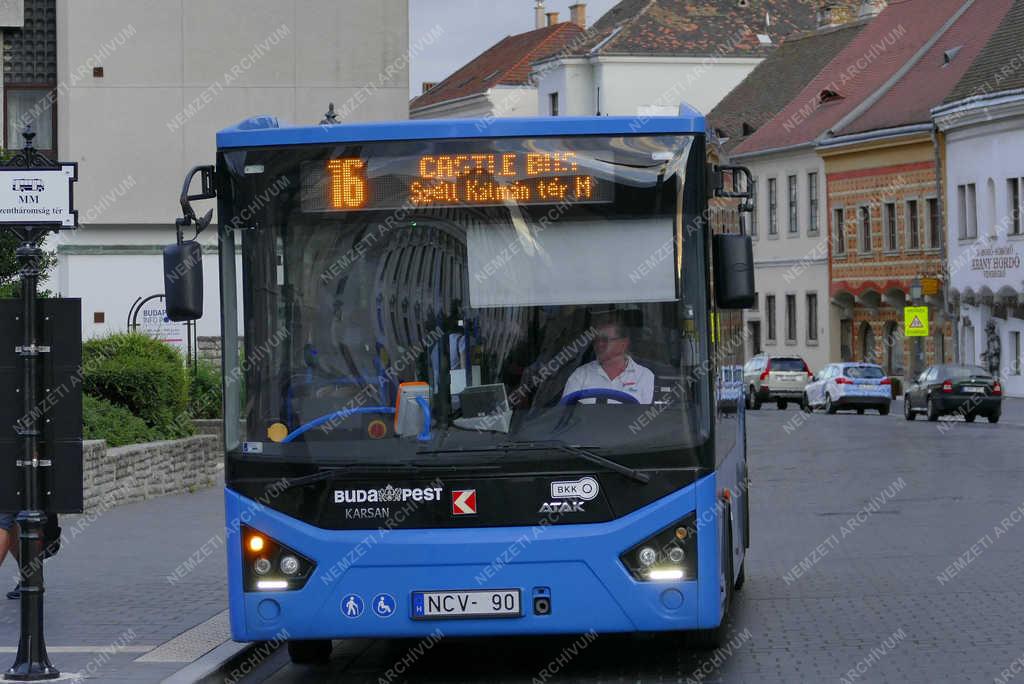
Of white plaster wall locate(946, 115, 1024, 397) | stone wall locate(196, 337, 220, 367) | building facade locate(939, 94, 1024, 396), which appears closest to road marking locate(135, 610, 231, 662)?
stone wall locate(196, 337, 220, 367)

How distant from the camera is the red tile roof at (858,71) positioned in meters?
70.8

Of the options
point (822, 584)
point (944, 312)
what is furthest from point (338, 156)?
point (944, 312)

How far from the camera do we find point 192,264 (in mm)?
9641

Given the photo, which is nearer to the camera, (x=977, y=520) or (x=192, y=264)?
(x=192, y=264)

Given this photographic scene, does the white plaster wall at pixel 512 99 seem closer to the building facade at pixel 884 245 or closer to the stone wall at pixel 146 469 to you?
the building facade at pixel 884 245

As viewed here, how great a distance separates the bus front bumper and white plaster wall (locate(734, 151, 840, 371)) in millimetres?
63289

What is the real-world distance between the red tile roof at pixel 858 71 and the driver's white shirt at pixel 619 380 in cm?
6199

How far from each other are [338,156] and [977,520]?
11165 mm

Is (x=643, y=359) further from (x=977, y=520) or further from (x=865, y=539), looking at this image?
(x=977, y=520)

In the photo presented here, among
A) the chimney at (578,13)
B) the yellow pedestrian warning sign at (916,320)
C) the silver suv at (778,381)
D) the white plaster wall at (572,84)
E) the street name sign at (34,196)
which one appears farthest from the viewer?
the chimney at (578,13)

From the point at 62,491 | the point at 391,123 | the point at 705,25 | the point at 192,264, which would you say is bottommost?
the point at 62,491

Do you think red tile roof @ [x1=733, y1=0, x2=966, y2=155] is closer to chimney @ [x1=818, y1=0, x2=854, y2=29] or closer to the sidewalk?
chimney @ [x1=818, y1=0, x2=854, y2=29]

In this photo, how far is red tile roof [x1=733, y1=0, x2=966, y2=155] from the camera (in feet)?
232

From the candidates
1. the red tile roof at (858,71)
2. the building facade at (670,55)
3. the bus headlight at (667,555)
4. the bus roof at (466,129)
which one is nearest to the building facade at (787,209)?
the red tile roof at (858,71)
